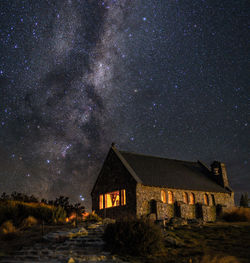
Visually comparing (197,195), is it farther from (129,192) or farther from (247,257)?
(247,257)

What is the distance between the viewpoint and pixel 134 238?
13.6 metres

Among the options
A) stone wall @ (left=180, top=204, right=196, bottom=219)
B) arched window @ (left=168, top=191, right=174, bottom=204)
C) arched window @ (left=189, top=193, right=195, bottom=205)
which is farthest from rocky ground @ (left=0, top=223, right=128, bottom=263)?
arched window @ (left=189, top=193, right=195, bottom=205)

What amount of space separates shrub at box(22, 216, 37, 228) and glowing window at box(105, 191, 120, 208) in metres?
11.4

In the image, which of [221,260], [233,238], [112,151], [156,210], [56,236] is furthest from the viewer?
[112,151]

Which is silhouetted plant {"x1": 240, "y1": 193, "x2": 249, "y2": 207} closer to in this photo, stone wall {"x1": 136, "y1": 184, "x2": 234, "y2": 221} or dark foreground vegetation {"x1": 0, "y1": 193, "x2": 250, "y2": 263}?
stone wall {"x1": 136, "y1": 184, "x2": 234, "y2": 221}

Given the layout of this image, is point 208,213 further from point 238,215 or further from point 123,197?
point 123,197

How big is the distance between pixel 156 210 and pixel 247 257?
14.2m

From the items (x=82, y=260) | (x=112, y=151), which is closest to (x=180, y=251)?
(x=82, y=260)

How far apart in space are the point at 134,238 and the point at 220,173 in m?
26.1

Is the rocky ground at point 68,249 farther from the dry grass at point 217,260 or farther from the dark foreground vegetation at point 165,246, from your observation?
the dry grass at point 217,260

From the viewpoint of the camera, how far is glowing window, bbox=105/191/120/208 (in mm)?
29359

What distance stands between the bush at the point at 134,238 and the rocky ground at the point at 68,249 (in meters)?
0.64

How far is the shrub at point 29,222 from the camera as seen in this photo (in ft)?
59.5

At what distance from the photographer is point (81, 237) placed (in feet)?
50.7
